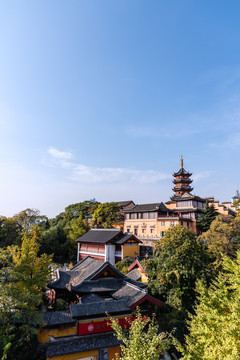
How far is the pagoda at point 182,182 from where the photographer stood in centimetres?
5812

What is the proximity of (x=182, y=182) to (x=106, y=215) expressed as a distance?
24.0 m

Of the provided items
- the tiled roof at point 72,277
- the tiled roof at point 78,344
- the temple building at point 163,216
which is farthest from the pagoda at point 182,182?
the tiled roof at point 78,344

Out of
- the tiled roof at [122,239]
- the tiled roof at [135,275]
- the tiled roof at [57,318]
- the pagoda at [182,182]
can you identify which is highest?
the pagoda at [182,182]

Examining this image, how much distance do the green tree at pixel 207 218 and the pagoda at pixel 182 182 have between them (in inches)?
637

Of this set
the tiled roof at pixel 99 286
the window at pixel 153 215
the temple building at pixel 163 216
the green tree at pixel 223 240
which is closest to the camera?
the tiled roof at pixel 99 286

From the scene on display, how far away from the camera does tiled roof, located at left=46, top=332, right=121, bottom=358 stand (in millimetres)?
9797

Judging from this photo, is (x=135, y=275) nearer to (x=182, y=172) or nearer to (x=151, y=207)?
(x=151, y=207)

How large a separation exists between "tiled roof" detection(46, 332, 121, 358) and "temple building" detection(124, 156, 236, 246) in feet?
98.6

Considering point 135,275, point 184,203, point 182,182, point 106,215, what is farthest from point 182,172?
point 135,275

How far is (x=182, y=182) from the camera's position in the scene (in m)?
59.1

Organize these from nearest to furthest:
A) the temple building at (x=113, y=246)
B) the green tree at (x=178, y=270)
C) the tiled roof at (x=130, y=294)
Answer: the tiled roof at (x=130, y=294) < the green tree at (x=178, y=270) < the temple building at (x=113, y=246)

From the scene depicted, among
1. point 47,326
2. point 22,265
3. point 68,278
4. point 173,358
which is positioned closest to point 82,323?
point 47,326

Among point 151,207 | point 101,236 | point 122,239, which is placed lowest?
point 122,239

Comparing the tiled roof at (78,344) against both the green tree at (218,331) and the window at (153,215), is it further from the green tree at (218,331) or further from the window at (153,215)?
the window at (153,215)
